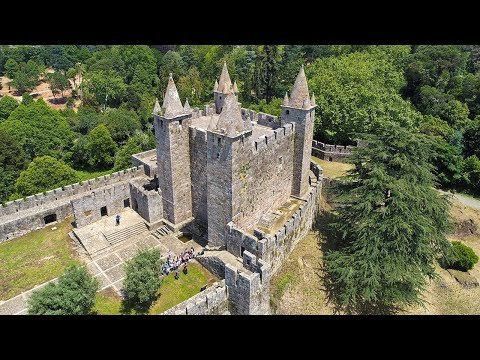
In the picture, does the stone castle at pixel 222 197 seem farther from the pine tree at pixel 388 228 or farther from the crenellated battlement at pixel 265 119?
the pine tree at pixel 388 228

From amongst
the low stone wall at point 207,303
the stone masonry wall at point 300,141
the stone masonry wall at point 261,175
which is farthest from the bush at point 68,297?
the stone masonry wall at point 300,141

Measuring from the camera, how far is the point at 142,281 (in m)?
24.8

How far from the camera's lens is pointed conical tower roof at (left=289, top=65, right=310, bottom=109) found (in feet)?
101

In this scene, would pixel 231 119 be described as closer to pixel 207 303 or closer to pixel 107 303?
pixel 207 303

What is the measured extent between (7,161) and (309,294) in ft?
124

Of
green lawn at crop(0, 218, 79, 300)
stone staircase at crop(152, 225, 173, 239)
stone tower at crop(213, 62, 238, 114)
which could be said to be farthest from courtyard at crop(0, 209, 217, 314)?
stone tower at crop(213, 62, 238, 114)

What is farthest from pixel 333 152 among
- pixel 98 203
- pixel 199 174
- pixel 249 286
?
pixel 98 203

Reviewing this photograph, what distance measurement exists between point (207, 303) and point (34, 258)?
47.5 feet

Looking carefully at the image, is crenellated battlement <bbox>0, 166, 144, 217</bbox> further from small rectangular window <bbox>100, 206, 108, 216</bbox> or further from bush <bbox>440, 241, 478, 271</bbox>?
bush <bbox>440, 241, 478, 271</bbox>

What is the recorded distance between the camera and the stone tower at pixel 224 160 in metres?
25.6

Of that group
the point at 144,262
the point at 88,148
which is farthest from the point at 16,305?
the point at 88,148

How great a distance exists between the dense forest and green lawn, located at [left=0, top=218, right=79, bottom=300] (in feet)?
29.5

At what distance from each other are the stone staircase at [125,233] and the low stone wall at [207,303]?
960 cm

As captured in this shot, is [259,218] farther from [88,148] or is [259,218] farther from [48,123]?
[48,123]
